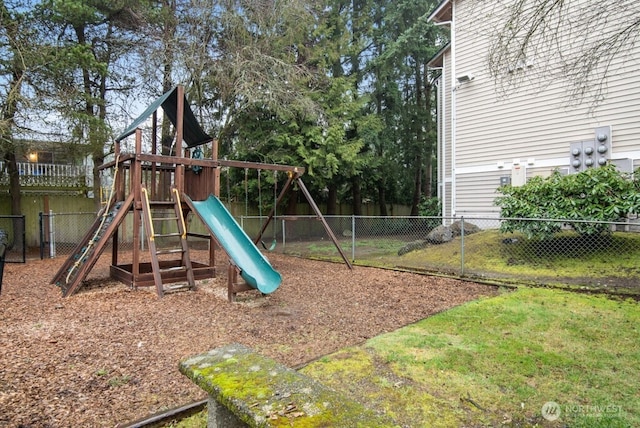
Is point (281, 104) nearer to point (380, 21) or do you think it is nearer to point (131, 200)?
point (131, 200)

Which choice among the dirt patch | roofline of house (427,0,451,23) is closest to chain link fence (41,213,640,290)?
the dirt patch

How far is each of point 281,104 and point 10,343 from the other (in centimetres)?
951

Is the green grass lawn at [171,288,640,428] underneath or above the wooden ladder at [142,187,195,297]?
underneath

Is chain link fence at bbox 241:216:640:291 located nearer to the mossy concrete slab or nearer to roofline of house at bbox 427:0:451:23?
the mossy concrete slab

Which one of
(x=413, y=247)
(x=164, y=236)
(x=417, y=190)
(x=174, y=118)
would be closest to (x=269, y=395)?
(x=164, y=236)

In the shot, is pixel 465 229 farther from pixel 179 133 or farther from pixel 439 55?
pixel 179 133

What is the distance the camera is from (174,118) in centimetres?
720

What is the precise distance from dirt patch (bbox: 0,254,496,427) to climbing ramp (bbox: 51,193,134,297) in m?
0.23

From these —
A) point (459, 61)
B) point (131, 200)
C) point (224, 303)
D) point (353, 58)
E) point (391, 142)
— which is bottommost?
point (224, 303)

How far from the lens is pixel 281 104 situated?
11.6 metres

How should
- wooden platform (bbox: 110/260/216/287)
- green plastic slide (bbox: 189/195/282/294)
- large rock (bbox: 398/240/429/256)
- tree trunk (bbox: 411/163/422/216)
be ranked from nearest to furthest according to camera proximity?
green plastic slide (bbox: 189/195/282/294) → wooden platform (bbox: 110/260/216/287) → large rock (bbox: 398/240/429/256) → tree trunk (bbox: 411/163/422/216)

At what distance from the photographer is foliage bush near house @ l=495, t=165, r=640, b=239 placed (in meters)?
6.38

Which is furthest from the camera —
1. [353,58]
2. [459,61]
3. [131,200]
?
[353,58]

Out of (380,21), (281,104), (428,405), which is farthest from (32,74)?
(380,21)
